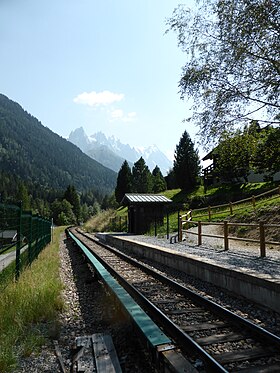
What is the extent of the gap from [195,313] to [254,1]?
8.54 metres

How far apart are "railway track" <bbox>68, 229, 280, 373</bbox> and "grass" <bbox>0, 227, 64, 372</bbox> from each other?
5.71 feet

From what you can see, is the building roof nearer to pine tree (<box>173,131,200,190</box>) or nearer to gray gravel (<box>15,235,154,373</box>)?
gray gravel (<box>15,235,154,373</box>)

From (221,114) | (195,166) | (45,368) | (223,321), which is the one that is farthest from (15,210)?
(195,166)

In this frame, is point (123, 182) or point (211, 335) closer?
point (211, 335)

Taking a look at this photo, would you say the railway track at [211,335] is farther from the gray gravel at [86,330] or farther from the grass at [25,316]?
the grass at [25,316]

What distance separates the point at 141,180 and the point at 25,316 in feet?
192

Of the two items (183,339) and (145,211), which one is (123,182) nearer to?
(145,211)

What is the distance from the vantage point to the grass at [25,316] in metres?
3.88

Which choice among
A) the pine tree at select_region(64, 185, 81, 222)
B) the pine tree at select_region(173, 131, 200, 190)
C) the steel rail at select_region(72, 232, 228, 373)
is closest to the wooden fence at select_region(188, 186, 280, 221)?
the steel rail at select_region(72, 232, 228, 373)

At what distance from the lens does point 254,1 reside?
890 cm

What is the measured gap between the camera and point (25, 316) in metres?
5.03

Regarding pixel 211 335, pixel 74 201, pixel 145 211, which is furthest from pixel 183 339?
pixel 74 201

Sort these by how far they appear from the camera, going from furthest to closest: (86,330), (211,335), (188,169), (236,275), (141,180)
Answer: (141,180)
(188,169)
(236,275)
(86,330)
(211,335)

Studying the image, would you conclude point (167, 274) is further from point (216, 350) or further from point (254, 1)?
point (254, 1)
